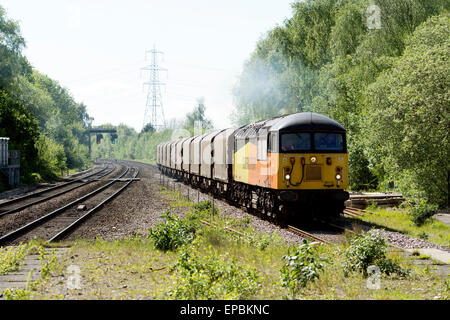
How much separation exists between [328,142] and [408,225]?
12.5ft

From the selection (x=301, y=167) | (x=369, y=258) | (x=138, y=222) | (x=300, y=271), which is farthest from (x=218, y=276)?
(x=138, y=222)

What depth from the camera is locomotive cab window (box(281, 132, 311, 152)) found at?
14930mm

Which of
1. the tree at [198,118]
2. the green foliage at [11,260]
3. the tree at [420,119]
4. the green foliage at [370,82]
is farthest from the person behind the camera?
the tree at [198,118]

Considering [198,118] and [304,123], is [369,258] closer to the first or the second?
[304,123]

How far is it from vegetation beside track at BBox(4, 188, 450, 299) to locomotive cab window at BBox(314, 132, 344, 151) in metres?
4.46

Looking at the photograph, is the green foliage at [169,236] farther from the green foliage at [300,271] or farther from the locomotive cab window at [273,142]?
the locomotive cab window at [273,142]

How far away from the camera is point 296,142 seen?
15055 millimetres

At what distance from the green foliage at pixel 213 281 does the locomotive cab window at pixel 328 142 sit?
758 centimetres

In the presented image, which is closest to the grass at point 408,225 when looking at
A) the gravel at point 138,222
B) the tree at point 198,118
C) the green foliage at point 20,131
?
the gravel at point 138,222

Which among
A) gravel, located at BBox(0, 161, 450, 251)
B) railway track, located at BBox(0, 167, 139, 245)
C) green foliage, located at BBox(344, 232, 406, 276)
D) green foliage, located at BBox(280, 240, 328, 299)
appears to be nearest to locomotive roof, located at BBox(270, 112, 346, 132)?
gravel, located at BBox(0, 161, 450, 251)

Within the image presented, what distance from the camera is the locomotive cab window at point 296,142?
49.0ft

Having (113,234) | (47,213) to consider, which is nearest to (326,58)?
(47,213)

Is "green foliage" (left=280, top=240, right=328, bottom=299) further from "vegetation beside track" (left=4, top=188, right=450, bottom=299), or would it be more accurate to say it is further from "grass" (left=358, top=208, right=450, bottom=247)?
"grass" (left=358, top=208, right=450, bottom=247)
